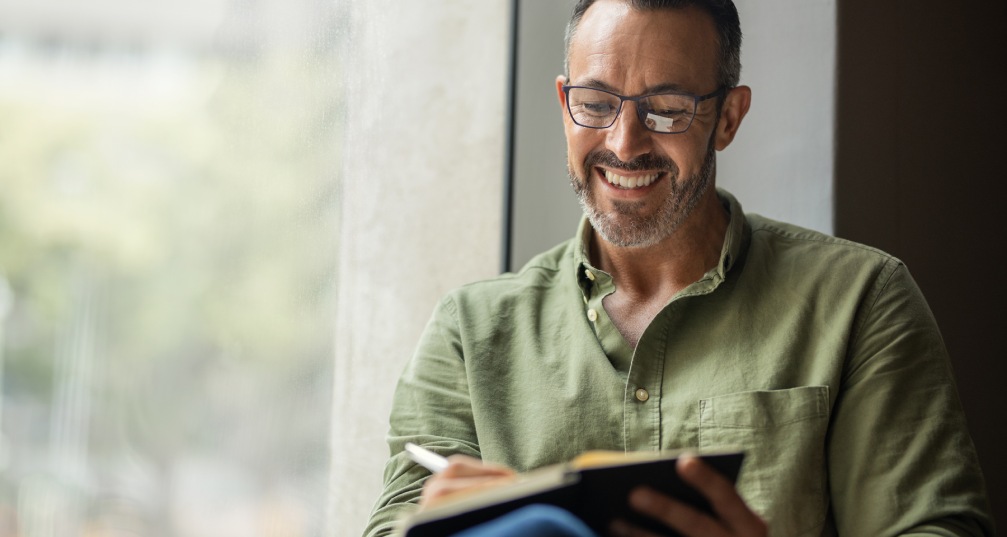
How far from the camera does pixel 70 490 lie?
196 centimetres

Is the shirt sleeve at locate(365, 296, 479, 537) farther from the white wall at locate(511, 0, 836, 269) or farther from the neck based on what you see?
the white wall at locate(511, 0, 836, 269)

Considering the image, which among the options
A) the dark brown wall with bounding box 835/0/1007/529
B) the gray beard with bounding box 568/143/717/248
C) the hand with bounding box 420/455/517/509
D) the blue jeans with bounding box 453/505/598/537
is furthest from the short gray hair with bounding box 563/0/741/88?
the blue jeans with bounding box 453/505/598/537

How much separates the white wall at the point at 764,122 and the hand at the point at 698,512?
89 centimetres

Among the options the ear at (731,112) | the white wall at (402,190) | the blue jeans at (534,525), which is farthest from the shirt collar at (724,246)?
the blue jeans at (534,525)

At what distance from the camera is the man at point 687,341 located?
1.47 metres

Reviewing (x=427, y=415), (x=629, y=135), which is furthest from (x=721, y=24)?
(x=427, y=415)

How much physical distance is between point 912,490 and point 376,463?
1.21 meters

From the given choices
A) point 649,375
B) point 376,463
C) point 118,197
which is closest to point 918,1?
point 649,375

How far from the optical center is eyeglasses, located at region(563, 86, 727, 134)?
5.47ft

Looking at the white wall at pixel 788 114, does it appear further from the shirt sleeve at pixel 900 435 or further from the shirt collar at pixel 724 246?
the shirt sleeve at pixel 900 435

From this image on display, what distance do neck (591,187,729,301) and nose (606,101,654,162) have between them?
0.18 m

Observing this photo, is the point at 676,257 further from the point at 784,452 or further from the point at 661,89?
the point at 784,452

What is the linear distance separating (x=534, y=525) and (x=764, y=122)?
1.26 meters

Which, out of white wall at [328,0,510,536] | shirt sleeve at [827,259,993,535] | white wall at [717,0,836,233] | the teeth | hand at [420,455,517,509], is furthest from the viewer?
white wall at [328,0,510,536]
